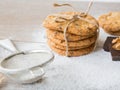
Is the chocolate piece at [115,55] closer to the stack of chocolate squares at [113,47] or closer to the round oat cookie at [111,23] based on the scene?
the stack of chocolate squares at [113,47]

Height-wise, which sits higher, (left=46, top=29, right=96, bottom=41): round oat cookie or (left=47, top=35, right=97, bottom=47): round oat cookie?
(left=46, top=29, right=96, bottom=41): round oat cookie

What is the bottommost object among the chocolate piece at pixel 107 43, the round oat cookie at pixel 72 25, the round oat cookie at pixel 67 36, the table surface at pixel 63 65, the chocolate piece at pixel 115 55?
the table surface at pixel 63 65

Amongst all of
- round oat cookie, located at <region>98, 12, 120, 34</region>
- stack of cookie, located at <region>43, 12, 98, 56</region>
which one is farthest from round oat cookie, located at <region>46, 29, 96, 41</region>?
round oat cookie, located at <region>98, 12, 120, 34</region>

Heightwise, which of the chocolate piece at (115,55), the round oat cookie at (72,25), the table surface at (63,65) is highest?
the round oat cookie at (72,25)

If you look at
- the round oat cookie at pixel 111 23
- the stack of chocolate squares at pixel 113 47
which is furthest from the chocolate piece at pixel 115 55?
the round oat cookie at pixel 111 23

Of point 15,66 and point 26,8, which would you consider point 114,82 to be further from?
point 26,8

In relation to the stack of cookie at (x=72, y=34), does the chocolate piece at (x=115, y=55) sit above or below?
below

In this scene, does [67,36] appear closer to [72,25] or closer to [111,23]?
[72,25]

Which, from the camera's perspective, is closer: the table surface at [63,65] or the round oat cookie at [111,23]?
the table surface at [63,65]

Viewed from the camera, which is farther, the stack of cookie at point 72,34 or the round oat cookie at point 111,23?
the round oat cookie at point 111,23

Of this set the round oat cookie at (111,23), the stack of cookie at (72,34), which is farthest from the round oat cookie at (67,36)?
the round oat cookie at (111,23)

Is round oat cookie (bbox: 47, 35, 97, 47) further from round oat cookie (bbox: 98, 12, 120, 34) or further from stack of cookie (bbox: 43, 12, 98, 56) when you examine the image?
round oat cookie (bbox: 98, 12, 120, 34)
